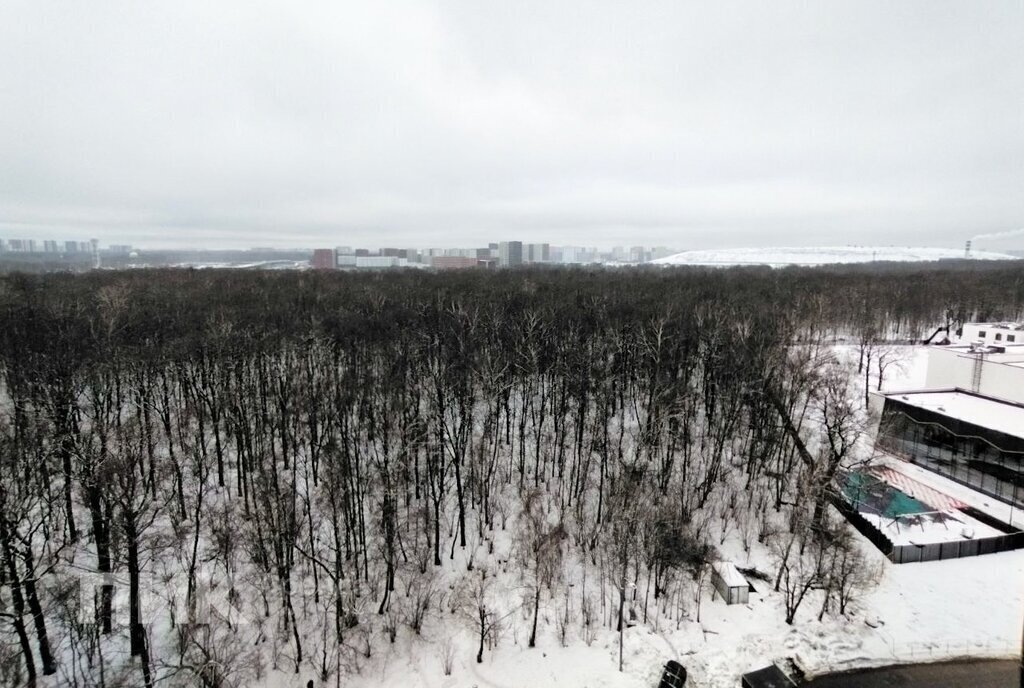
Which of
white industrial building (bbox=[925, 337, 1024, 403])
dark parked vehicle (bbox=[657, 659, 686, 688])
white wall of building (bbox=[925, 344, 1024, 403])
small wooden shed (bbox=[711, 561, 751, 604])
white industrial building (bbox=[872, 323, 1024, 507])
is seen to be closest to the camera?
dark parked vehicle (bbox=[657, 659, 686, 688])

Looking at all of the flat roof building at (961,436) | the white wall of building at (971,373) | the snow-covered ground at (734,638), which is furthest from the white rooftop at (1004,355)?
the snow-covered ground at (734,638)

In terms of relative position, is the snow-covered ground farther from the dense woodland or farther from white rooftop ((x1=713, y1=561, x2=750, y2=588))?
white rooftop ((x1=713, y1=561, x2=750, y2=588))

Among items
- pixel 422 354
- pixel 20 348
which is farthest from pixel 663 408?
pixel 20 348

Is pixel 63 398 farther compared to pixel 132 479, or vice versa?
pixel 63 398

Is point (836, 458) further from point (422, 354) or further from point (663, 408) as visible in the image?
point (422, 354)

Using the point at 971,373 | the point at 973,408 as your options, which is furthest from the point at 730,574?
the point at 971,373

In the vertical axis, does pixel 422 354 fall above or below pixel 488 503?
above

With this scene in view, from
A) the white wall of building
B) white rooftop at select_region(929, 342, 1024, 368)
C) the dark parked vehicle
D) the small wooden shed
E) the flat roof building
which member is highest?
white rooftop at select_region(929, 342, 1024, 368)

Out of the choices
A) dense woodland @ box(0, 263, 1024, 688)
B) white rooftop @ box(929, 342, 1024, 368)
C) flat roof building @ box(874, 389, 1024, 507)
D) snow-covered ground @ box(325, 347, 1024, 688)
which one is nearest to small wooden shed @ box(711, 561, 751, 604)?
snow-covered ground @ box(325, 347, 1024, 688)
